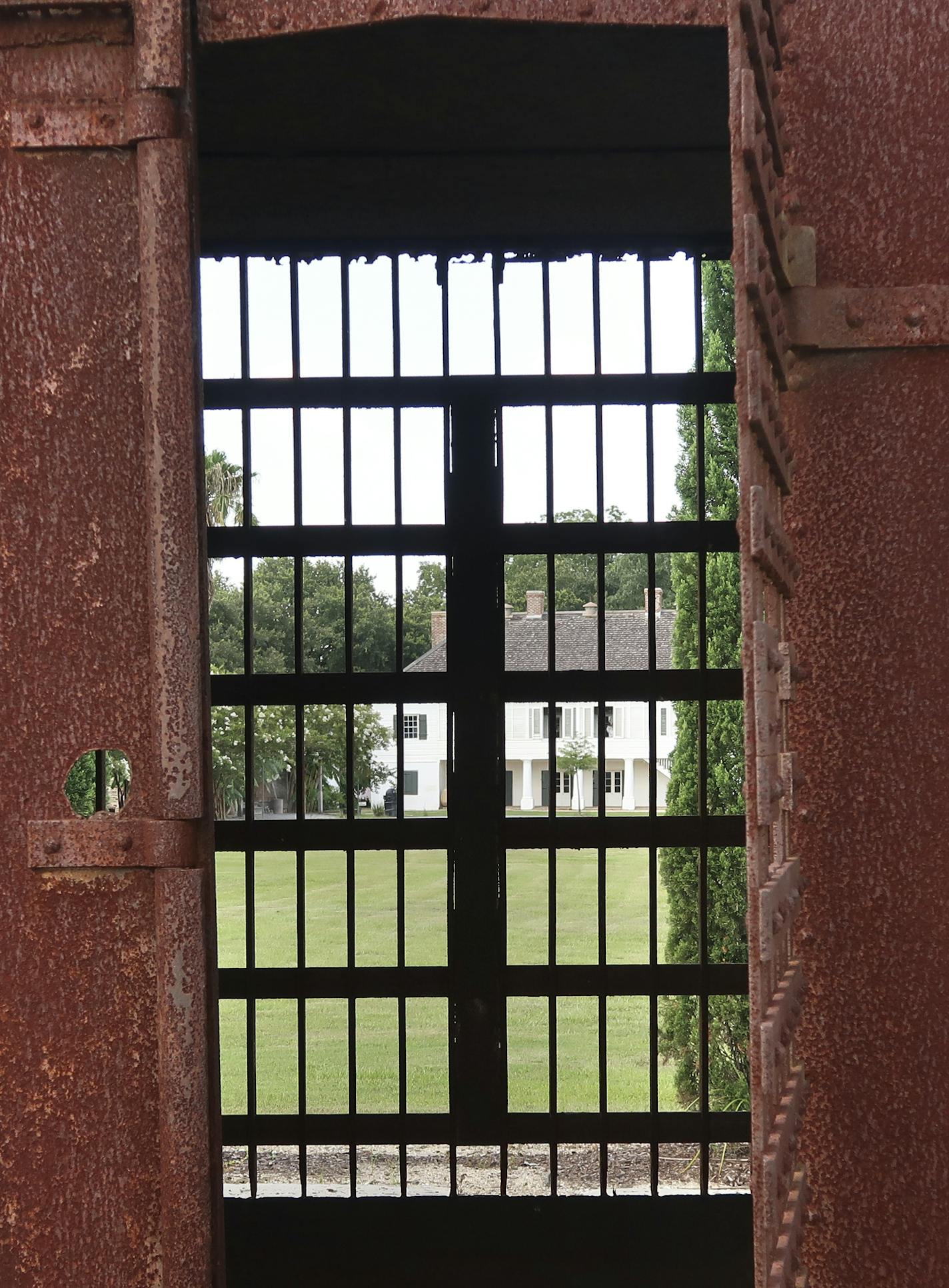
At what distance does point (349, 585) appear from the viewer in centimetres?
484

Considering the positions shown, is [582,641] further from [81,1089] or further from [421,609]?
[81,1089]

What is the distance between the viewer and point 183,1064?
2201mm

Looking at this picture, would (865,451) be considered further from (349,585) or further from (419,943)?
(419,943)

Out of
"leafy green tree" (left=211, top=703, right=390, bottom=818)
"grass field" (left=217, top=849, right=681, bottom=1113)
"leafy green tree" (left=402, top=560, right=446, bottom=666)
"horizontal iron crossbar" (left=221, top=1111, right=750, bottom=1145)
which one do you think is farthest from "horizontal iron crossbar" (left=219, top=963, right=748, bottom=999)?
"leafy green tree" (left=402, top=560, right=446, bottom=666)

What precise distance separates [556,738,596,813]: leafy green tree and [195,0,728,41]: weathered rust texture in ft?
24.3

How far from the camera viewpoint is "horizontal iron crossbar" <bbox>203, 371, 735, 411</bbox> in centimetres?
479

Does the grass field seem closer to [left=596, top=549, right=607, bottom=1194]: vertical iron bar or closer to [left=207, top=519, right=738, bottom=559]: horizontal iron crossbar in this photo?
[left=596, top=549, right=607, bottom=1194]: vertical iron bar

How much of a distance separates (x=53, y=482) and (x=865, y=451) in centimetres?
156

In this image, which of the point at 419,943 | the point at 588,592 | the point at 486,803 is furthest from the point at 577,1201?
the point at 419,943

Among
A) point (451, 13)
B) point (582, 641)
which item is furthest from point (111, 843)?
point (582, 641)

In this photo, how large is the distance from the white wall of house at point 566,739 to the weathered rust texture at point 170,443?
5.37 m

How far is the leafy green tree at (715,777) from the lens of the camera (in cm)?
893

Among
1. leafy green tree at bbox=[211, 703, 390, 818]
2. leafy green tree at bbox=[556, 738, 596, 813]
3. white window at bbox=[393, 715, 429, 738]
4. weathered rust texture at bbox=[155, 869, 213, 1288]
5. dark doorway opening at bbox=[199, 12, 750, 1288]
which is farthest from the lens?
white window at bbox=[393, 715, 429, 738]

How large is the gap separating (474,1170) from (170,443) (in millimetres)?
5780
